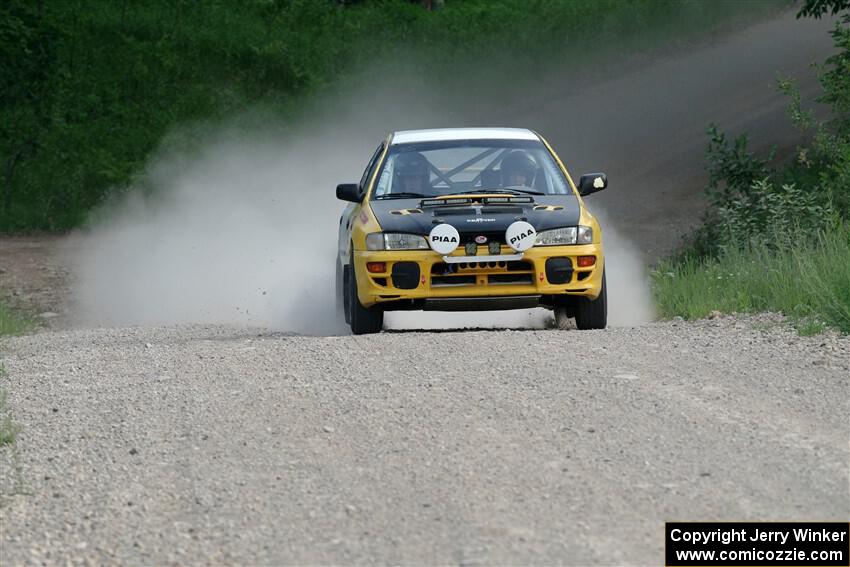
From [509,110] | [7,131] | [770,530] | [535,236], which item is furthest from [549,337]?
[509,110]

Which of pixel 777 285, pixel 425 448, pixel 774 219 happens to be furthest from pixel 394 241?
pixel 774 219

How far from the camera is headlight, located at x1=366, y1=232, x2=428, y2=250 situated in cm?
1134

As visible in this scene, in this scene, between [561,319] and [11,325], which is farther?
[11,325]

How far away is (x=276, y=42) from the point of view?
1177 inches

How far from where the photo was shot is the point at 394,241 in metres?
11.4

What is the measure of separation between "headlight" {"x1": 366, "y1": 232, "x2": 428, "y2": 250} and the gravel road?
2.66 feet

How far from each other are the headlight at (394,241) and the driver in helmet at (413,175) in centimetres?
94

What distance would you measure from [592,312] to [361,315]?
1687 millimetres

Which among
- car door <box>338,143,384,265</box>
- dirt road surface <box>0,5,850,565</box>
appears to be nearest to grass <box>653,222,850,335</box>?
dirt road surface <box>0,5,850,565</box>

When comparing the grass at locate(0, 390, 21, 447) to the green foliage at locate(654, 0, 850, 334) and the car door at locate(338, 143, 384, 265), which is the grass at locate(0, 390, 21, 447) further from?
the green foliage at locate(654, 0, 850, 334)

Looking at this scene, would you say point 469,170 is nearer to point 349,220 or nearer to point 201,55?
point 349,220

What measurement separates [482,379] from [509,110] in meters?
20.9

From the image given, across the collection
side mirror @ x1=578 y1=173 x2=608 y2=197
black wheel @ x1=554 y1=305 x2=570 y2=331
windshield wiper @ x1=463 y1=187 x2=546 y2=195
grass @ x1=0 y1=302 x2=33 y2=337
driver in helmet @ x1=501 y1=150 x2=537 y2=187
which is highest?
driver in helmet @ x1=501 y1=150 x2=537 y2=187

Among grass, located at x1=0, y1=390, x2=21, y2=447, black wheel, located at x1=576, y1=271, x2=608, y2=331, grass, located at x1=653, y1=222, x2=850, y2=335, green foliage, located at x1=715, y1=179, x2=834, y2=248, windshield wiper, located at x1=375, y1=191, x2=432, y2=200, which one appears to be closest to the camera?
grass, located at x1=0, y1=390, x2=21, y2=447
